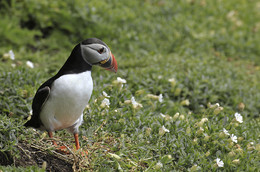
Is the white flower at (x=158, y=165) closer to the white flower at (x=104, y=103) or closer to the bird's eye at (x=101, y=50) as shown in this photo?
the white flower at (x=104, y=103)

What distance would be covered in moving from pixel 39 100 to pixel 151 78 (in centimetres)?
253

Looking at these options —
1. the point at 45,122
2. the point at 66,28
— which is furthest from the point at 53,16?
the point at 45,122

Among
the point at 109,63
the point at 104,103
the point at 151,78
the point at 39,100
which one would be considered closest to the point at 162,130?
the point at 104,103

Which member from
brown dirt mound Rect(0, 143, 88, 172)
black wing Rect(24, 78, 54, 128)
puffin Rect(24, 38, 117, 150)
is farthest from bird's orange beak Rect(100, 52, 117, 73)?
brown dirt mound Rect(0, 143, 88, 172)

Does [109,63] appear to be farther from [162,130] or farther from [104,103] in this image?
[162,130]

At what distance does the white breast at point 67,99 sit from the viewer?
3096 millimetres

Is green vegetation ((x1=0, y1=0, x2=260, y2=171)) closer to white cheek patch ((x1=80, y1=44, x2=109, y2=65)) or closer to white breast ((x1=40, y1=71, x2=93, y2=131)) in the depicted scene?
white breast ((x1=40, y1=71, x2=93, y2=131))

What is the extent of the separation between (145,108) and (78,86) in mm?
1819

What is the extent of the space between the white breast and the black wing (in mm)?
42

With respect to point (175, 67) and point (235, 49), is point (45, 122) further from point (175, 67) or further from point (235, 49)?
point (235, 49)

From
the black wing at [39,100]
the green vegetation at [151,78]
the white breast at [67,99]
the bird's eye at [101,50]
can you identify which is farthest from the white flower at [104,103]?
the bird's eye at [101,50]

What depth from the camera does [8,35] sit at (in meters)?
6.51

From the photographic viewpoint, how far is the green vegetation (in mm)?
3680

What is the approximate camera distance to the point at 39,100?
3.31 meters
